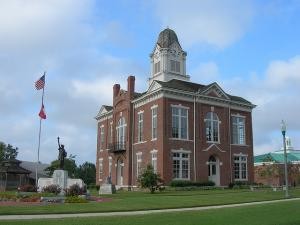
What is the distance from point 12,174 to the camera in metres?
58.9

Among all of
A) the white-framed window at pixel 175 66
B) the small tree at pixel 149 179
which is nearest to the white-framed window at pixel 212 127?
the white-framed window at pixel 175 66

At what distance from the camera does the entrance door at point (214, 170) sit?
50281 mm

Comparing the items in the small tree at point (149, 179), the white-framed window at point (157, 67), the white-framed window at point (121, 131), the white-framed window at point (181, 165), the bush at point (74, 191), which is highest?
the white-framed window at point (157, 67)

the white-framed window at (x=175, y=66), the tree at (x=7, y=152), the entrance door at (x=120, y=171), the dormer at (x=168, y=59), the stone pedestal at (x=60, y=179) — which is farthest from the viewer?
the tree at (x=7, y=152)

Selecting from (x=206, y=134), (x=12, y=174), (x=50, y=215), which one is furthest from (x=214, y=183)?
(x=50, y=215)

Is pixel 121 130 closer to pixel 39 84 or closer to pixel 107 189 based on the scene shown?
pixel 39 84

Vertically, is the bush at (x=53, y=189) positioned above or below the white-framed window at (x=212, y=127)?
below

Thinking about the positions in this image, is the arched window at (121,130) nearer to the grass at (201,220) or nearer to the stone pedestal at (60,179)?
the stone pedestal at (60,179)

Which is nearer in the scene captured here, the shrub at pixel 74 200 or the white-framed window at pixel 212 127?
the shrub at pixel 74 200

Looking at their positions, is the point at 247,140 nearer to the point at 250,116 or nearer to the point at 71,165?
the point at 250,116

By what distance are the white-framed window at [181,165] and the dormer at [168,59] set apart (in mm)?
11839

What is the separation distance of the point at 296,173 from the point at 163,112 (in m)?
29.1

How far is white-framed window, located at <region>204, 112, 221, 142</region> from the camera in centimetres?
5066

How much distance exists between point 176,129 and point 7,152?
53.6m
